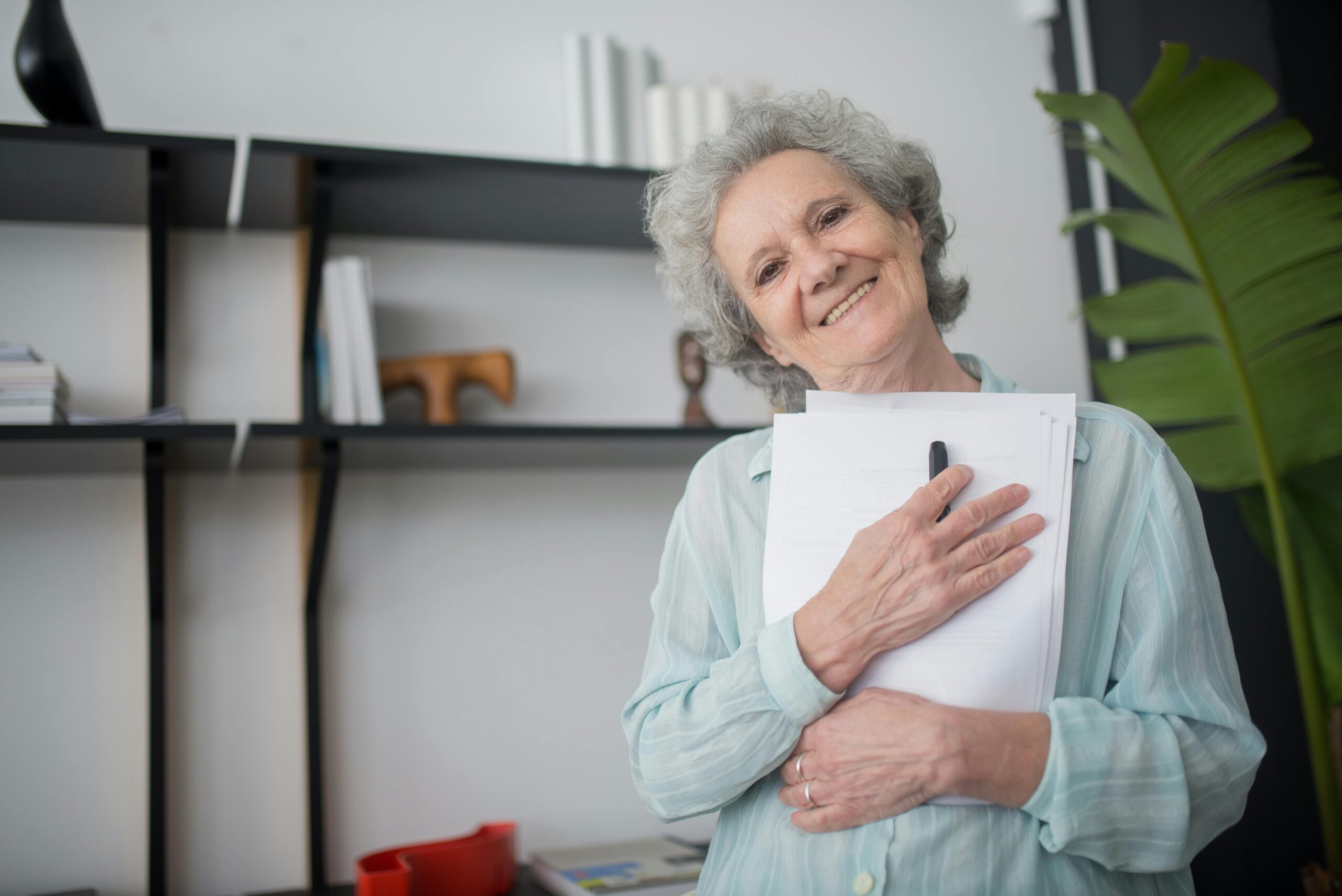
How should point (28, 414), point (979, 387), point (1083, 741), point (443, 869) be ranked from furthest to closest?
point (443, 869)
point (28, 414)
point (979, 387)
point (1083, 741)

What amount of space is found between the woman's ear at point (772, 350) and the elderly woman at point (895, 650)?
0.06 metres

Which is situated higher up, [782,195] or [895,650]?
[782,195]

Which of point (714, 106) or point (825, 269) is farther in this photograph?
point (714, 106)

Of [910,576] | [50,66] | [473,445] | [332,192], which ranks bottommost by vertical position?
[910,576]

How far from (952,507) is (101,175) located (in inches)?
52.9

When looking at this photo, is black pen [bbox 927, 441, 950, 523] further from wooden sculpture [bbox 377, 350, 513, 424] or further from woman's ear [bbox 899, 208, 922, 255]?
wooden sculpture [bbox 377, 350, 513, 424]

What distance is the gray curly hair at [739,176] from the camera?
1.11 meters

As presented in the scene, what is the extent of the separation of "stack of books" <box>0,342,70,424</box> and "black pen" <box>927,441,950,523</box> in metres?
1.20

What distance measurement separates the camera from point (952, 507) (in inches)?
37.3

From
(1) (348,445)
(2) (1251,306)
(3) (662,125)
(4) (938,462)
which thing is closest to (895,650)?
(4) (938,462)

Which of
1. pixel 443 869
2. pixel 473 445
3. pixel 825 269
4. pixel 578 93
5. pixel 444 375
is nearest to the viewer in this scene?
pixel 825 269

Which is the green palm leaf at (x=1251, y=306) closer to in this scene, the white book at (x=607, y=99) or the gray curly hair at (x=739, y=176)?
the gray curly hair at (x=739, y=176)

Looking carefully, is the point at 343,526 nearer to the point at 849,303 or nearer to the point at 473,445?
the point at 473,445

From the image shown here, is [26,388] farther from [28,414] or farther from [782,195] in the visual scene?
[782,195]
